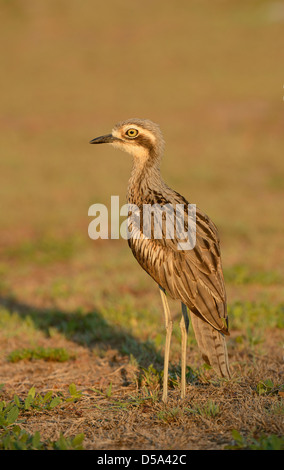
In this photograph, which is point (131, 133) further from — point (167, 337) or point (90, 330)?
point (90, 330)

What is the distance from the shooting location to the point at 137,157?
14.8ft

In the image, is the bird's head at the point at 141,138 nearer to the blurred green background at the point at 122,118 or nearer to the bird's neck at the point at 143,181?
the bird's neck at the point at 143,181

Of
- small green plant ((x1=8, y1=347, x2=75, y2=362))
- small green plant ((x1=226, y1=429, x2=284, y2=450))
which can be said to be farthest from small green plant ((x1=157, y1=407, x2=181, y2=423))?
small green plant ((x1=8, y1=347, x2=75, y2=362))

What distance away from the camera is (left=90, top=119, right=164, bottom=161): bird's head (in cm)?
449

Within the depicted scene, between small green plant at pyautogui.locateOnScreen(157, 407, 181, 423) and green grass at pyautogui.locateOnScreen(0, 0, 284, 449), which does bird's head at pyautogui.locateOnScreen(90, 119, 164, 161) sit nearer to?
green grass at pyautogui.locateOnScreen(0, 0, 284, 449)

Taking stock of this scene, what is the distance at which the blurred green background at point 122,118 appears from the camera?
28.0ft

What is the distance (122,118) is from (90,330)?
18697 mm

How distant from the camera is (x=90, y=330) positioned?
5.89m

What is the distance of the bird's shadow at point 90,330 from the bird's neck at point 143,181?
1.47 metres

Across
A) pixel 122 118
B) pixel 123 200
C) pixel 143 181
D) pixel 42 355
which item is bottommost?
pixel 42 355

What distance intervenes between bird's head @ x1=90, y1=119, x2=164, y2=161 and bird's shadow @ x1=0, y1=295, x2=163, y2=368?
1.79 meters

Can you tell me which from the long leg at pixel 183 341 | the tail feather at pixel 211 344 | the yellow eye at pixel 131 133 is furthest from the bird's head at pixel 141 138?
the tail feather at pixel 211 344

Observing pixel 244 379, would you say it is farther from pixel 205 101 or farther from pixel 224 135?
pixel 205 101

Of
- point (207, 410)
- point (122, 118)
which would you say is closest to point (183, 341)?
point (207, 410)
